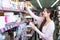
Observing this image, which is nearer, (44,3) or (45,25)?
(45,25)

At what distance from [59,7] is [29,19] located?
0.88 metres

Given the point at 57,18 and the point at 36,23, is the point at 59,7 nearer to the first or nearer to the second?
the point at 57,18

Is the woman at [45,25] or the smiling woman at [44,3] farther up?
the smiling woman at [44,3]

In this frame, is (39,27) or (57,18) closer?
(39,27)

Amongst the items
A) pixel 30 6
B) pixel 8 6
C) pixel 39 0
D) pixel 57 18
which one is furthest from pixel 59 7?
pixel 8 6

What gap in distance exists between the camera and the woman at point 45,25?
3.07 m

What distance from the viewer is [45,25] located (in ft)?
10.4

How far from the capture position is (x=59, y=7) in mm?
3814

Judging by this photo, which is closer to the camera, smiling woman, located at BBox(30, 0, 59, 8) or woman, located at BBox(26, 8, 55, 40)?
woman, located at BBox(26, 8, 55, 40)

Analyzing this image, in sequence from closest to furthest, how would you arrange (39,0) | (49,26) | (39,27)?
(49,26), (39,27), (39,0)

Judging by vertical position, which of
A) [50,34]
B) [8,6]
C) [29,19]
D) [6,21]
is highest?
[8,6]

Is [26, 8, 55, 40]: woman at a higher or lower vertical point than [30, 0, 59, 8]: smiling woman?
lower

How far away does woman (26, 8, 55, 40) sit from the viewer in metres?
3.07

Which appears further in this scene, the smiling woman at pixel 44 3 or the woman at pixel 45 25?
the smiling woman at pixel 44 3
